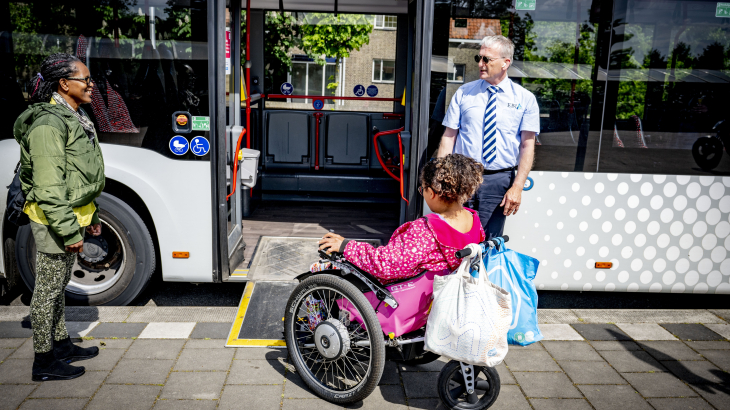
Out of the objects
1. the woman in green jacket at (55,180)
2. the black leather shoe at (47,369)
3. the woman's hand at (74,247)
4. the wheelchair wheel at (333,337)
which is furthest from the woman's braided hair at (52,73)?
the wheelchair wheel at (333,337)

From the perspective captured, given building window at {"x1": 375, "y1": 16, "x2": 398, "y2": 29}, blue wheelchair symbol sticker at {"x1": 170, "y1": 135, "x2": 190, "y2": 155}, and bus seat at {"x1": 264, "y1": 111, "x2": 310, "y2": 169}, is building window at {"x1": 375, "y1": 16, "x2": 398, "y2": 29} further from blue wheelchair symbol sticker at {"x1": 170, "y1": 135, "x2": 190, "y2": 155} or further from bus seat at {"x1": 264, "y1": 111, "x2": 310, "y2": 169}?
blue wheelchair symbol sticker at {"x1": 170, "y1": 135, "x2": 190, "y2": 155}

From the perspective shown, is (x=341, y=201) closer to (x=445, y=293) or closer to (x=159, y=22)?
(x=159, y=22)

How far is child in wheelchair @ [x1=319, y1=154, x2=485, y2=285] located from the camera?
2.68m

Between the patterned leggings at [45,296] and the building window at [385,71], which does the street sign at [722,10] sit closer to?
the building window at [385,71]

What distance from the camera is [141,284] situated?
4117 mm

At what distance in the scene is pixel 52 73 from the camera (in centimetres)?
297

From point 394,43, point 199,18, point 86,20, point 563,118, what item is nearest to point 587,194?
point 563,118

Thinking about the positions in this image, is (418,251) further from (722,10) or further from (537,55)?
(722,10)

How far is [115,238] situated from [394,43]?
443 centimetres

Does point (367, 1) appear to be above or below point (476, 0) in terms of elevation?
above

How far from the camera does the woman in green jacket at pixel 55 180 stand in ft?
9.32

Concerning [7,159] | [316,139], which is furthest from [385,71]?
[7,159]

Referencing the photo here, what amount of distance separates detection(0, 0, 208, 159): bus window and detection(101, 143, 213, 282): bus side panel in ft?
0.57

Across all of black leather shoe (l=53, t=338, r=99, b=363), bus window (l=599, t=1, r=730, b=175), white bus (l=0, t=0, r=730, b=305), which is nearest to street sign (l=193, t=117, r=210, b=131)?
white bus (l=0, t=0, r=730, b=305)
